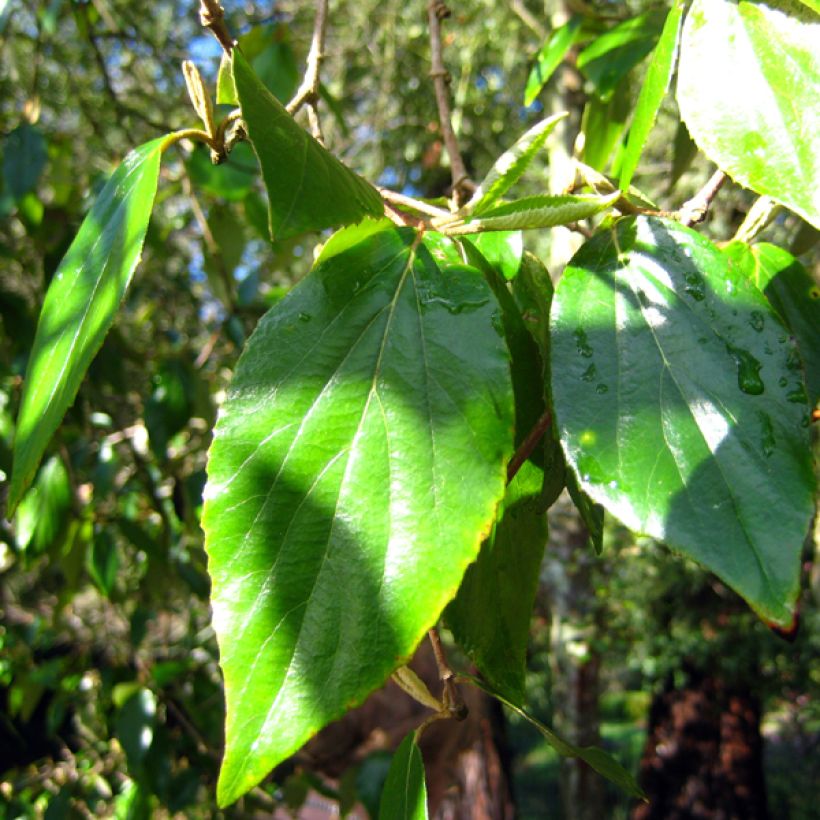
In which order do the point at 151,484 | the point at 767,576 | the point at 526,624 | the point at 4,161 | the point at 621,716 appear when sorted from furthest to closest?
1. the point at 621,716
2. the point at 151,484
3. the point at 4,161
4. the point at 526,624
5. the point at 767,576

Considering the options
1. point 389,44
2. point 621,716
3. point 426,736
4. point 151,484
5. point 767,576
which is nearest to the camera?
point 767,576

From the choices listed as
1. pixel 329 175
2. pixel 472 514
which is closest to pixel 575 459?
pixel 472 514

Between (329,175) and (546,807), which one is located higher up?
(329,175)

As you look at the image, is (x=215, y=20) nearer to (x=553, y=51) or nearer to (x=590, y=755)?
(x=590, y=755)

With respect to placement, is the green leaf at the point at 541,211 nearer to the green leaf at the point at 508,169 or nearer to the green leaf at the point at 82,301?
the green leaf at the point at 508,169

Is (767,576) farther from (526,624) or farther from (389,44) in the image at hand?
(389,44)
